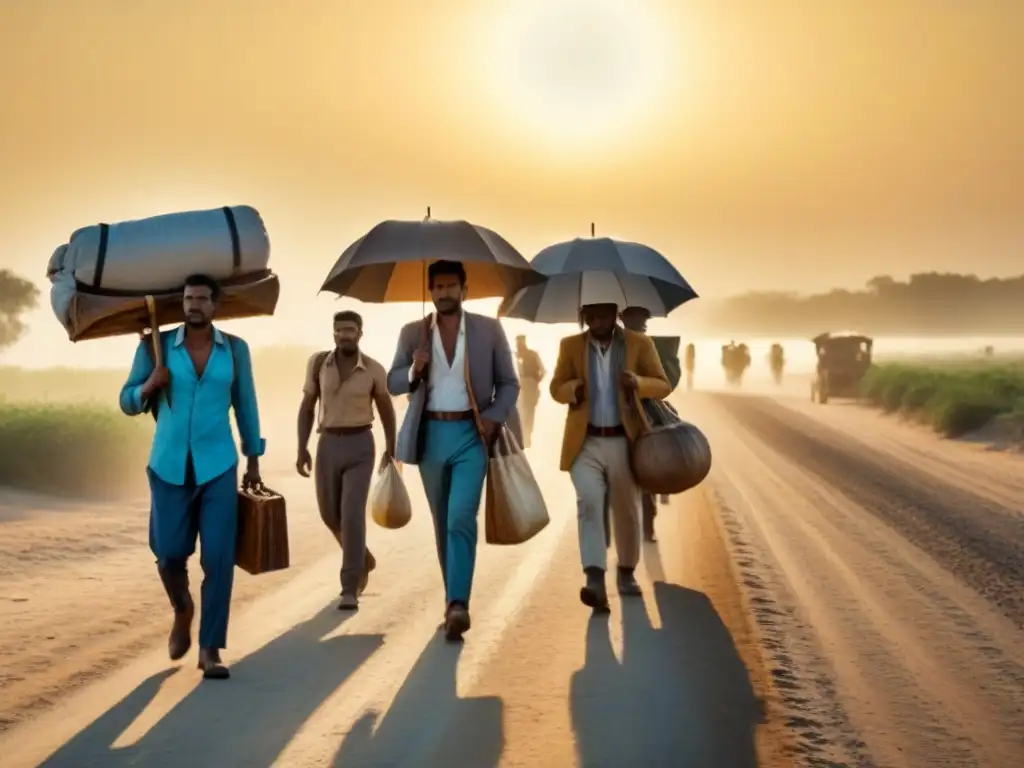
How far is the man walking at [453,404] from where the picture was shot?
8.12 metres

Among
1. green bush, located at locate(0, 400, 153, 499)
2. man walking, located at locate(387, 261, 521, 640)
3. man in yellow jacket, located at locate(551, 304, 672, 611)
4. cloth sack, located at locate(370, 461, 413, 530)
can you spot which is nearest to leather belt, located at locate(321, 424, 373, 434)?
cloth sack, located at locate(370, 461, 413, 530)

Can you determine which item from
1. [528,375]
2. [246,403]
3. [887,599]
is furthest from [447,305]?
[528,375]

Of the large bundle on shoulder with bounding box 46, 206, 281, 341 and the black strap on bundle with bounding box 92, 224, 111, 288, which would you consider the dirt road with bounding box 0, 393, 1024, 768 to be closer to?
the large bundle on shoulder with bounding box 46, 206, 281, 341

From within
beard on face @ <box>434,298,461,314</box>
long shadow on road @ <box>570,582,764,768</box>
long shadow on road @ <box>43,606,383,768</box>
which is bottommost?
long shadow on road @ <box>43,606,383,768</box>

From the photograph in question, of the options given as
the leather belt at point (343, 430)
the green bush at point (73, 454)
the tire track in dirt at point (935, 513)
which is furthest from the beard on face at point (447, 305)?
the green bush at point (73, 454)

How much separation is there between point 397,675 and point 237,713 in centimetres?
102

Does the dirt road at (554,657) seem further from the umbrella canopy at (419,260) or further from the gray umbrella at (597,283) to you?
the umbrella canopy at (419,260)

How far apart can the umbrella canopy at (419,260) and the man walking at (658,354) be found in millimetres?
1588

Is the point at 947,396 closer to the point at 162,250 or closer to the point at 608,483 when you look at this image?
the point at 608,483

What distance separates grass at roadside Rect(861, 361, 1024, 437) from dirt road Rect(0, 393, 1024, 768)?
49.4 ft

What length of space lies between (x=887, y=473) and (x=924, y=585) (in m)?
9.09

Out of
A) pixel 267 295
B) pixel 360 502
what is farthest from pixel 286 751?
pixel 360 502

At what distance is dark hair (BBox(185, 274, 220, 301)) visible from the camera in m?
6.88

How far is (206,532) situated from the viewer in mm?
7160
